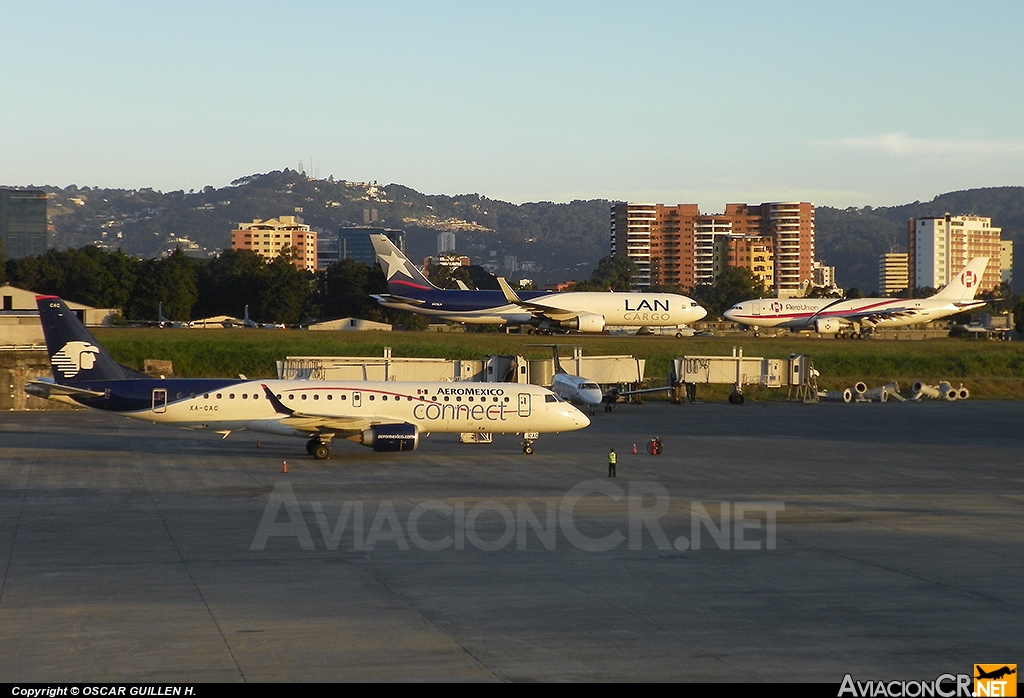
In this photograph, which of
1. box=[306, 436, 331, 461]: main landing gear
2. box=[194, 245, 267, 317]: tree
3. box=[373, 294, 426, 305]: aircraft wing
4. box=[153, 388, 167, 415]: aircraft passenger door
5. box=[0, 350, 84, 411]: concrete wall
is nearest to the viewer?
box=[153, 388, 167, 415]: aircraft passenger door

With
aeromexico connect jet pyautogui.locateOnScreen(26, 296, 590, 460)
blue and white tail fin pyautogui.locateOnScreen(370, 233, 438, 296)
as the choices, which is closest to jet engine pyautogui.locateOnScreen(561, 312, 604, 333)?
blue and white tail fin pyautogui.locateOnScreen(370, 233, 438, 296)

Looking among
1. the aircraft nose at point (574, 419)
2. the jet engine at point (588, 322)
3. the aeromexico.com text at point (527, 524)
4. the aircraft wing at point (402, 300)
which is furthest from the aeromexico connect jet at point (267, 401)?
the aircraft wing at point (402, 300)

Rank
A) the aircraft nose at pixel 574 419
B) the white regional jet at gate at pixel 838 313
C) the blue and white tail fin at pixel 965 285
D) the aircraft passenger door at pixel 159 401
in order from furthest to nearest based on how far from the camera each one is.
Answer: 1. the blue and white tail fin at pixel 965 285
2. the white regional jet at gate at pixel 838 313
3. the aircraft nose at pixel 574 419
4. the aircraft passenger door at pixel 159 401

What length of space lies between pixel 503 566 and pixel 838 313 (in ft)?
301

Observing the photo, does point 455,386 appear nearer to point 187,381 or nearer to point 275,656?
point 187,381

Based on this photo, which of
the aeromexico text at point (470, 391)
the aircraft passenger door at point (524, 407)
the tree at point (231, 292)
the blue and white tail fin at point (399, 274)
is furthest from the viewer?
the tree at point (231, 292)

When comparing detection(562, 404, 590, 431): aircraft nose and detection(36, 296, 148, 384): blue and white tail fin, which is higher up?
detection(36, 296, 148, 384): blue and white tail fin

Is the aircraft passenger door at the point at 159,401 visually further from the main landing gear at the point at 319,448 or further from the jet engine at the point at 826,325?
the jet engine at the point at 826,325

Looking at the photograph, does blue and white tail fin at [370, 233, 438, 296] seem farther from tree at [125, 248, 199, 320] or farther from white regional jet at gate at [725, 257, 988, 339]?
tree at [125, 248, 199, 320]

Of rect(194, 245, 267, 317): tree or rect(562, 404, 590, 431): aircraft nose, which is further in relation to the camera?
rect(194, 245, 267, 317): tree

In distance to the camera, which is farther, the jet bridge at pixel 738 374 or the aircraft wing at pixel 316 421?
the jet bridge at pixel 738 374

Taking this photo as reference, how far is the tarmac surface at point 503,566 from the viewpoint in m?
15.5

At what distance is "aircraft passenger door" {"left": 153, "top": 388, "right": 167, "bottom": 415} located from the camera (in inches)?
1646

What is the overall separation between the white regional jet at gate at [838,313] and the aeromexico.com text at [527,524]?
255 ft
